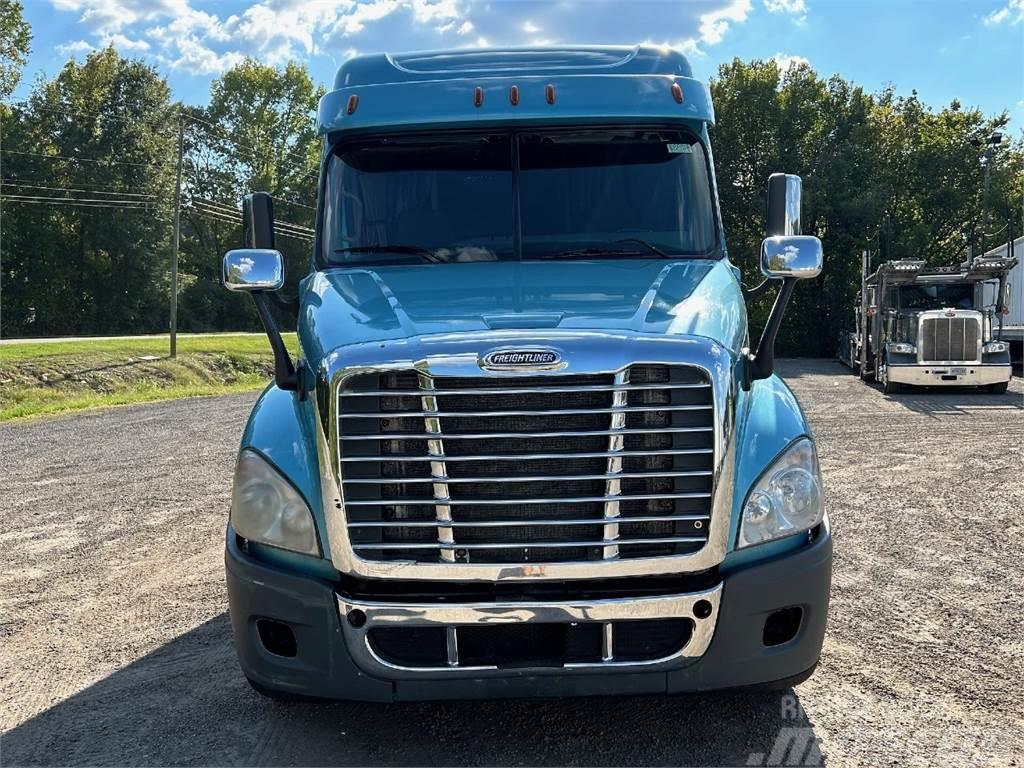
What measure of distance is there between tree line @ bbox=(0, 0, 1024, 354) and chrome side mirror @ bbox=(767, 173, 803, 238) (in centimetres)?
2370

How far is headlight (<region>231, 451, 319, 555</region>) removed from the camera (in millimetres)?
3396

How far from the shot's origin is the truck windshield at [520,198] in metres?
4.60

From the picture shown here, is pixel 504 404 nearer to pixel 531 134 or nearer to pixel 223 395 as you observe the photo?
pixel 531 134

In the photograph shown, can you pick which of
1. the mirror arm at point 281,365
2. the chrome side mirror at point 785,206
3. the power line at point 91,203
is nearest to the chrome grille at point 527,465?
the mirror arm at point 281,365

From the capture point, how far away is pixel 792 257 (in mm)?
3945

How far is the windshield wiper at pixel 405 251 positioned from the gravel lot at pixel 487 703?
2035 millimetres

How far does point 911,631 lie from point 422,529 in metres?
2.83

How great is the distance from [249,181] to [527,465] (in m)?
62.8

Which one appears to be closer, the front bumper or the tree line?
the front bumper

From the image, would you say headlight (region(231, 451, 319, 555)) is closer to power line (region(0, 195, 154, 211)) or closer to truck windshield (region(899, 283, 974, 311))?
truck windshield (region(899, 283, 974, 311))

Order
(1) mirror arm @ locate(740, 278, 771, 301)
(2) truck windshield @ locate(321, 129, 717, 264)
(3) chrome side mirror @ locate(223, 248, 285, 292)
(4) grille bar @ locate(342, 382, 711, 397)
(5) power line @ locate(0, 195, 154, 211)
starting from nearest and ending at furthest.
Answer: (4) grille bar @ locate(342, 382, 711, 397) → (3) chrome side mirror @ locate(223, 248, 285, 292) → (2) truck windshield @ locate(321, 129, 717, 264) → (1) mirror arm @ locate(740, 278, 771, 301) → (5) power line @ locate(0, 195, 154, 211)

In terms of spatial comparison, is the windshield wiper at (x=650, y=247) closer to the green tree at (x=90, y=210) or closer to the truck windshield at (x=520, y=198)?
the truck windshield at (x=520, y=198)

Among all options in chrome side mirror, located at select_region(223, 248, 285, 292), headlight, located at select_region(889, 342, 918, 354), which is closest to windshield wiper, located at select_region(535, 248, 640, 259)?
chrome side mirror, located at select_region(223, 248, 285, 292)

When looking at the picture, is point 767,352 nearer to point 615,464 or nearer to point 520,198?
point 615,464
